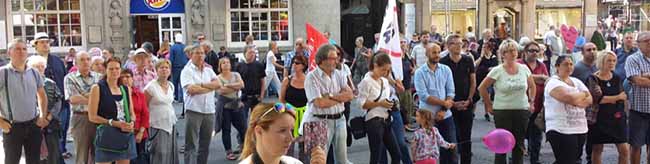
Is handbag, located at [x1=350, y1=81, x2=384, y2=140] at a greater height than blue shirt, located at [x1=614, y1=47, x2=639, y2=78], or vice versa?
blue shirt, located at [x1=614, y1=47, x2=639, y2=78]

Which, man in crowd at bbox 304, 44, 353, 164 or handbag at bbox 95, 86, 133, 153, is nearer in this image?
handbag at bbox 95, 86, 133, 153

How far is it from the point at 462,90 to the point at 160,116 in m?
3.23

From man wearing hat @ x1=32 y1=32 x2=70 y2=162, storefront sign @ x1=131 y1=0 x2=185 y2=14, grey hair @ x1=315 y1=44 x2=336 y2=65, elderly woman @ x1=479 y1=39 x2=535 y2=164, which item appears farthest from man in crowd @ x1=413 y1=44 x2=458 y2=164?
storefront sign @ x1=131 y1=0 x2=185 y2=14

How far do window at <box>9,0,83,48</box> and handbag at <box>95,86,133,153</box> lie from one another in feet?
47.6

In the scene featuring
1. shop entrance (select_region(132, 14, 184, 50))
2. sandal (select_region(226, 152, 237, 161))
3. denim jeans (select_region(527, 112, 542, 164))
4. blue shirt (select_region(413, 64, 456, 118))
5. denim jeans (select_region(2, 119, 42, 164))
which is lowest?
sandal (select_region(226, 152, 237, 161))

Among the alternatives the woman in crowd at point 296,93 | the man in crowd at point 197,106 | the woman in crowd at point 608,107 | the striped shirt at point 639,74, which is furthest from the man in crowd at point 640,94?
the man in crowd at point 197,106

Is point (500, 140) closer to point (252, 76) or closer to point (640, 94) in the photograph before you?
point (640, 94)

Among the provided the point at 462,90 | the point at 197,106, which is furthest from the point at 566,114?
the point at 197,106

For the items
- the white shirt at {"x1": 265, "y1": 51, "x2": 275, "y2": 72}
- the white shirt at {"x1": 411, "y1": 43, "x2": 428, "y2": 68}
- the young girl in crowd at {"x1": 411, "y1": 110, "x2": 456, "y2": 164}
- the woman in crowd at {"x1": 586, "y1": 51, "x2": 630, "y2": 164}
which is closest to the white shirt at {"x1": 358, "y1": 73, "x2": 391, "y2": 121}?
the young girl in crowd at {"x1": 411, "y1": 110, "x2": 456, "y2": 164}

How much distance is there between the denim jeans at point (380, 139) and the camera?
290 inches

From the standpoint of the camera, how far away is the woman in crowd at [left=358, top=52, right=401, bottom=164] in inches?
288

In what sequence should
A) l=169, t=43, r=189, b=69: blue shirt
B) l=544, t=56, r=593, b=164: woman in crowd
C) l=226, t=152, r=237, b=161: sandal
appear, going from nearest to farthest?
l=544, t=56, r=593, b=164: woman in crowd
l=226, t=152, r=237, b=161: sandal
l=169, t=43, r=189, b=69: blue shirt

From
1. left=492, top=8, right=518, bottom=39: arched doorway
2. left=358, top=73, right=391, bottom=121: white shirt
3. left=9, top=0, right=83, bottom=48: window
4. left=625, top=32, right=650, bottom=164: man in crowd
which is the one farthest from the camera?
left=492, top=8, right=518, bottom=39: arched doorway

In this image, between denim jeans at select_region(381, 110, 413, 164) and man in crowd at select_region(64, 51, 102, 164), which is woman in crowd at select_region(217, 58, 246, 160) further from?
denim jeans at select_region(381, 110, 413, 164)
